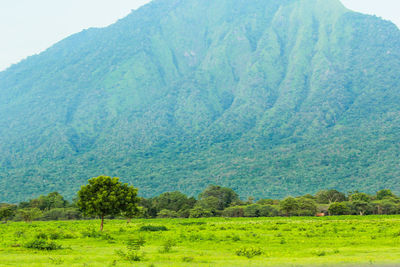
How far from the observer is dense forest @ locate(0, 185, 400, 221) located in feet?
254

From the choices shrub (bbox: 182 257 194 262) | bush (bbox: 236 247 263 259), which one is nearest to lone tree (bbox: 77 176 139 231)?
bush (bbox: 236 247 263 259)

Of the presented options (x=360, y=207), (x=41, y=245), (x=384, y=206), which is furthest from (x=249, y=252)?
(x=384, y=206)

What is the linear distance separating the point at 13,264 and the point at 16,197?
167 meters

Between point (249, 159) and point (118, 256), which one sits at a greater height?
point (249, 159)

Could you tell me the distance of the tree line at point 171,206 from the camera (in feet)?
132

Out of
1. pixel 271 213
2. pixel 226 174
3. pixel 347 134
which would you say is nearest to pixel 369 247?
pixel 271 213

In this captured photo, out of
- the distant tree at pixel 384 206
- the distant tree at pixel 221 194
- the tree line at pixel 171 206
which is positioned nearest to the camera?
the tree line at pixel 171 206

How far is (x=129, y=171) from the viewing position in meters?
198

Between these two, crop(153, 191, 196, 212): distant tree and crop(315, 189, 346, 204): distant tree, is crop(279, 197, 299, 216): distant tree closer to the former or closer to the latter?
crop(153, 191, 196, 212): distant tree

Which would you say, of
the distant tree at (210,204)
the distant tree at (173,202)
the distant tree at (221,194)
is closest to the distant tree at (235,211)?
the distant tree at (210,204)

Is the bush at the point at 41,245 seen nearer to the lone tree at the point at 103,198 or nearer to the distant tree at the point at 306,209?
the lone tree at the point at 103,198

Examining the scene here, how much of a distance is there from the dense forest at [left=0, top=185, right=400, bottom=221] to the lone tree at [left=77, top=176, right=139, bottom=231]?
1874cm

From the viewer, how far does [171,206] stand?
10106 cm

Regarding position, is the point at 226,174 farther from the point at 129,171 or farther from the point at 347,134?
the point at 347,134
